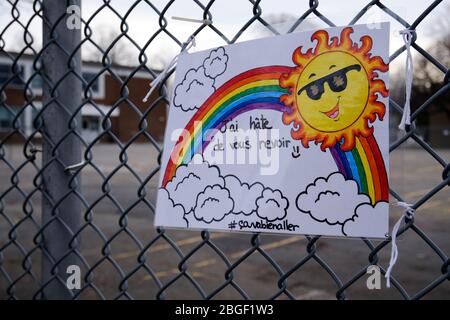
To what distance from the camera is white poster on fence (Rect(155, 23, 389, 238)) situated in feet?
3.18

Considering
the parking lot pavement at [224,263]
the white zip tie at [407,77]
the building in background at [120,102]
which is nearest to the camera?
the white zip tie at [407,77]

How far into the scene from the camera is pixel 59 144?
1.63 metres

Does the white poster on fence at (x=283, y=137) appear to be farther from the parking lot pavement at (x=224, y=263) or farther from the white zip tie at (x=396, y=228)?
the parking lot pavement at (x=224, y=263)

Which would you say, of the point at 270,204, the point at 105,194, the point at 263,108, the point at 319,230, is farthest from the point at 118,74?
the point at 319,230

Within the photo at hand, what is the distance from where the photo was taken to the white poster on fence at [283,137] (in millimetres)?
970

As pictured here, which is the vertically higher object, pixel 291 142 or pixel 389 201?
pixel 291 142

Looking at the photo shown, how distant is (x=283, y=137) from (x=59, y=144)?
0.93 m

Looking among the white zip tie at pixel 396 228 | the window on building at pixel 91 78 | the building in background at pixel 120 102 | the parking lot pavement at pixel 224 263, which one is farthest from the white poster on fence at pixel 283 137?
the parking lot pavement at pixel 224 263

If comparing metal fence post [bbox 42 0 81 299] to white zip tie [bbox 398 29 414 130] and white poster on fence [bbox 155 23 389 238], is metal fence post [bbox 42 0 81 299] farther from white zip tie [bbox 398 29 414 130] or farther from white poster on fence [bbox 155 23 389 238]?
white zip tie [bbox 398 29 414 130]

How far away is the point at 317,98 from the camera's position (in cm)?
102

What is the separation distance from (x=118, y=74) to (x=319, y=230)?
0.91 metres

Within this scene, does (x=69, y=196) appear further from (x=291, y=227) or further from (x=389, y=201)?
(x=389, y=201)

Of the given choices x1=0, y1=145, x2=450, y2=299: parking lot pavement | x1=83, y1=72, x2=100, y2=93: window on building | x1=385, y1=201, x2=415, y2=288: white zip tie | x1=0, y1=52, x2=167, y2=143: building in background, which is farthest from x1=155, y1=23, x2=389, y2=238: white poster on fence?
x1=0, y1=145, x2=450, y2=299: parking lot pavement

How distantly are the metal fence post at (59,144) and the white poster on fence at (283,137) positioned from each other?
0.56 m
